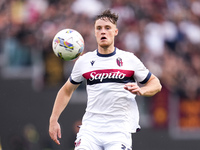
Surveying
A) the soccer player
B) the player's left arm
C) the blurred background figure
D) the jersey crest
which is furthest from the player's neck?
the blurred background figure

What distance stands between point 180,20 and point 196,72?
1762 millimetres

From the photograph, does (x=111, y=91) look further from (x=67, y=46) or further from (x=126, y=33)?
(x=126, y=33)

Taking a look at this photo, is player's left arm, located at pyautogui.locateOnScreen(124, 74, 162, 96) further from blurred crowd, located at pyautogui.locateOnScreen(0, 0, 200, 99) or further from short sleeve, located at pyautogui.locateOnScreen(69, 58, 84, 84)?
blurred crowd, located at pyautogui.locateOnScreen(0, 0, 200, 99)

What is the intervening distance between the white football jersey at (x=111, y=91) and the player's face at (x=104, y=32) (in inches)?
7.9

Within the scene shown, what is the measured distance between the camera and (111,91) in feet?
23.0

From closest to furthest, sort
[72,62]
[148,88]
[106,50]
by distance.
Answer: [148,88] < [106,50] < [72,62]

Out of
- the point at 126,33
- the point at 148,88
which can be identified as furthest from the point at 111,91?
the point at 126,33

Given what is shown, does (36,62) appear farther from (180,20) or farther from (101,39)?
(101,39)

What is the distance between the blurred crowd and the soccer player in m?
6.26

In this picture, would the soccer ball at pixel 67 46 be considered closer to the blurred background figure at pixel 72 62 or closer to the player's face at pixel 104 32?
the player's face at pixel 104 32

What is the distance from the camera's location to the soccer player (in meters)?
7.00

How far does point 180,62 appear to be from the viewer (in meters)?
14.8

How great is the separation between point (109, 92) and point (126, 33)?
766 cm

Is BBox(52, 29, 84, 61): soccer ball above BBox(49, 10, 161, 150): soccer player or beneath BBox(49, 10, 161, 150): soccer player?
above
